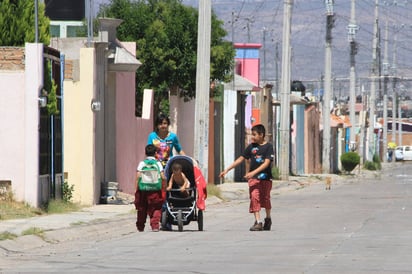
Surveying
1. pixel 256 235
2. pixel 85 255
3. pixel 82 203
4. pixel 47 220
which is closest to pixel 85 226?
pixel 47 220

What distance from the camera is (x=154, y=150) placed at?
21578 mm

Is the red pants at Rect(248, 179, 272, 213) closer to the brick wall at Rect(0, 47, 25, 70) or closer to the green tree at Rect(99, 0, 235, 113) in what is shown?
the brick wall at Rect(0, 47, 25, 70)

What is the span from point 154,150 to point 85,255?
464 cm

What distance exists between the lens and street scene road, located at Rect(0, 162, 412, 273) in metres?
15.2

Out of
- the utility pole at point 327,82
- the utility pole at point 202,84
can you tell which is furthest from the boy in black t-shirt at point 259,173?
the utility pole at point 327,82

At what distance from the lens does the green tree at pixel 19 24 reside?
1137 inches

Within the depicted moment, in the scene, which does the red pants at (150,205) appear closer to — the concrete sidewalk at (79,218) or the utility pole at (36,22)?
the concrete sidewalk at (79,218)

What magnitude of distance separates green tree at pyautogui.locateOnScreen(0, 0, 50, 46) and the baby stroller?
26.8ft

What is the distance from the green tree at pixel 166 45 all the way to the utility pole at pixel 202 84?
29.7ft

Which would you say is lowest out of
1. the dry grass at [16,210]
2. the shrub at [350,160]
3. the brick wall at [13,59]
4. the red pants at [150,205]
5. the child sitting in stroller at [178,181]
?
the shrub at [350,160]

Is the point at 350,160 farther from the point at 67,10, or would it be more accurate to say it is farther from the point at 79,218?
the point at 79,218

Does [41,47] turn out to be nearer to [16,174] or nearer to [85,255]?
[16,174]

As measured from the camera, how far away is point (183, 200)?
21.9m

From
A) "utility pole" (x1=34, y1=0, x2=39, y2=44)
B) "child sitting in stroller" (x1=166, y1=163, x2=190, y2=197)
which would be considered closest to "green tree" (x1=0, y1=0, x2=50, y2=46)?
"utility pole" (x1=34, y1=0, x2=39, y2=44)
